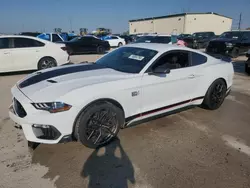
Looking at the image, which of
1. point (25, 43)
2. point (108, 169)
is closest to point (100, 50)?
point (25, 43)

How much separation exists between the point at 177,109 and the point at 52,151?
7.58 feet

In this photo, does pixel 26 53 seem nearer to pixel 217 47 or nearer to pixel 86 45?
pixel 86 45

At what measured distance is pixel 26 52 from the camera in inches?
304

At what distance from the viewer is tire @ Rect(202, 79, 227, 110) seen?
4.35m

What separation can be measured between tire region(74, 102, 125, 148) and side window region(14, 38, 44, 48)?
623 cm

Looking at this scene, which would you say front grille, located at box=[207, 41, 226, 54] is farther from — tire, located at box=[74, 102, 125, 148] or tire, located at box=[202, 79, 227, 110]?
tire, located at box=[74, 102, 125, 148]

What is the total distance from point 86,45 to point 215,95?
13362mm

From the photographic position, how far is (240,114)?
450 centimetres

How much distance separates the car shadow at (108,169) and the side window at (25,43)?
6356 millimetres

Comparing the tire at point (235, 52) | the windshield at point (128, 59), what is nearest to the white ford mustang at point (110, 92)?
the windshield at point (128, 59)

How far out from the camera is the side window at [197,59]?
4.09m

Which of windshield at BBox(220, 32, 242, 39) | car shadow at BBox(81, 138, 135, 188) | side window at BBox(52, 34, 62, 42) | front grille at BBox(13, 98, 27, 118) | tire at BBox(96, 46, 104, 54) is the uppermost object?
windshield at BBox(220, 32, 242, 39)

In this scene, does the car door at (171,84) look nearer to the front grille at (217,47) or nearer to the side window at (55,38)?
the front grille at (217,47)

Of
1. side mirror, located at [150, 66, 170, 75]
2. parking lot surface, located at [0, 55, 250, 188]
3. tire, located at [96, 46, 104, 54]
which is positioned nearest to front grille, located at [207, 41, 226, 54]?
tire, located at [96, 46, 104, 54]
